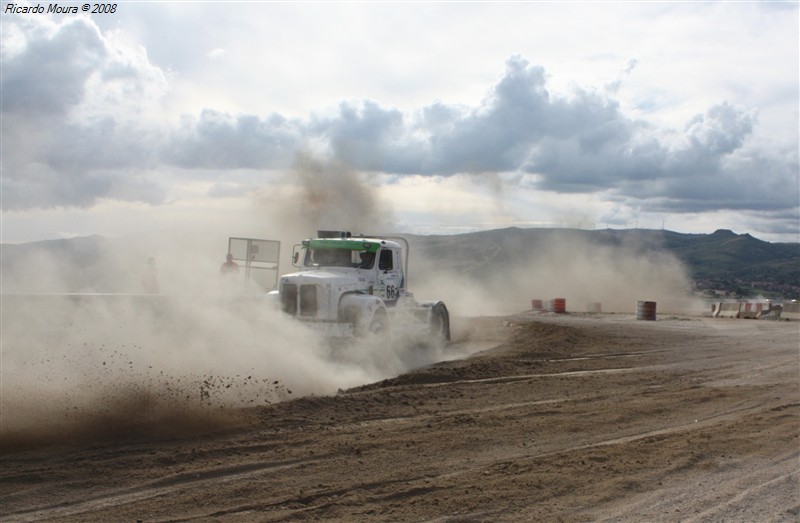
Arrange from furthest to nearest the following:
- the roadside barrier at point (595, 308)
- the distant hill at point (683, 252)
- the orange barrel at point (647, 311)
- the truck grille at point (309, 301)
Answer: the distant hill at point (683, 252) < the roadside barrier at point (595, 308) < the orange barrel at point (647, 311) < the truck grille at point (309, 301)

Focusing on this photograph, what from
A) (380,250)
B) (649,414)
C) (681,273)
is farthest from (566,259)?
(649,414)

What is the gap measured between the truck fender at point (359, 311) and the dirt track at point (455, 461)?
270 centimetres

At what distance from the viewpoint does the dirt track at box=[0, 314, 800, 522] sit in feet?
23.6

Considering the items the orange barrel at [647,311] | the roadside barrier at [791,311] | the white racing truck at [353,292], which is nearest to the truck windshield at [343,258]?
the white racing truck at [353,292]

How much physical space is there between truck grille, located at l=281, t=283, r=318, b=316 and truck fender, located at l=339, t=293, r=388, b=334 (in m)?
0.68

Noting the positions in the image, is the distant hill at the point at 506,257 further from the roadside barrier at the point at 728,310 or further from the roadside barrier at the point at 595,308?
the roadside barrier at the point at 728,310

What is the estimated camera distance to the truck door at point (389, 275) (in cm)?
1873

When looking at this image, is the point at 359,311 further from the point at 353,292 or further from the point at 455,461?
the point at 455,461

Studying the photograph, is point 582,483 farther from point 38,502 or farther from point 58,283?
point 58,283

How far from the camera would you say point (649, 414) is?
11.6 metres

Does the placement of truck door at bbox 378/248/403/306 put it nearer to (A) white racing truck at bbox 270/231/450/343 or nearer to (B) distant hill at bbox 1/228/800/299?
(A) white racing truck at bbox 270/231/450/343

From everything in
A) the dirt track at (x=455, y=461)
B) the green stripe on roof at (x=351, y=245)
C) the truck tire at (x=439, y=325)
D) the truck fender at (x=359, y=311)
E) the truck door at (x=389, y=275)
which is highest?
the green stripe on roof at (x=351, y=245)

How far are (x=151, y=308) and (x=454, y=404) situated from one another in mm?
6249

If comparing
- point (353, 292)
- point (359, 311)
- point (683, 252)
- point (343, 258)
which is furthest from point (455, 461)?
point (683, 252)
